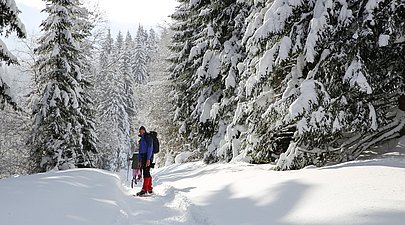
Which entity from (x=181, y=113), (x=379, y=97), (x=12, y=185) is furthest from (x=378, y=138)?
(x=181, y=113)

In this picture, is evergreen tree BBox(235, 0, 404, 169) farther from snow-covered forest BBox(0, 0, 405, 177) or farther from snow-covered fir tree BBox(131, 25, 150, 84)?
snow-covered fir tree BBox(131, 25, 150, 84)

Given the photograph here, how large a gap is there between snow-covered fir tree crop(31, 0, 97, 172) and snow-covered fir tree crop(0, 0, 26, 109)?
7.40m

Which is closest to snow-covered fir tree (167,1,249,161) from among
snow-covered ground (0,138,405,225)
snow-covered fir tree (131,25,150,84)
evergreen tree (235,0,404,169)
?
evergreen tree (235,0,404,169)

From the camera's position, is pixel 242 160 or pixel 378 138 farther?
pixel 242 160

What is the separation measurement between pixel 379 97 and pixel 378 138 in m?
0.99

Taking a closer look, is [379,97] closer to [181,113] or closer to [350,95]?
[350,95]

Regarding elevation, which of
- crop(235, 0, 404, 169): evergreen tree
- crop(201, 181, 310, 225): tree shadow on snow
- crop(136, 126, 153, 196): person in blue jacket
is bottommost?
crop(201, 181, 310, 225): tree shadow on snow

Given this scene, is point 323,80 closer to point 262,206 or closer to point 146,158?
point 262,206

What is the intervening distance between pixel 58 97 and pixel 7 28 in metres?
7.79

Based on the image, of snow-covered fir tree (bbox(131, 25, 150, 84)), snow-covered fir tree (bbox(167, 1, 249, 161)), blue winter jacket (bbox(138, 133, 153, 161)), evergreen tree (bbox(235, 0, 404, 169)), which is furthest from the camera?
snow-covered fir tree (bbox(131, 25, 150, 84))

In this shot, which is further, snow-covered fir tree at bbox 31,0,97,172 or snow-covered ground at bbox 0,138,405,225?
snow-covered fir tree at bbox 31,0,97,172

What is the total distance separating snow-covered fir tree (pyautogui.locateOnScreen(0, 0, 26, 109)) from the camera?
10.3 m

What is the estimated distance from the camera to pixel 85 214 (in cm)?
643

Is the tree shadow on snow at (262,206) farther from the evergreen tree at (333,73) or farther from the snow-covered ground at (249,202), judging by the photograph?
the evergreen tree at (333,73)
